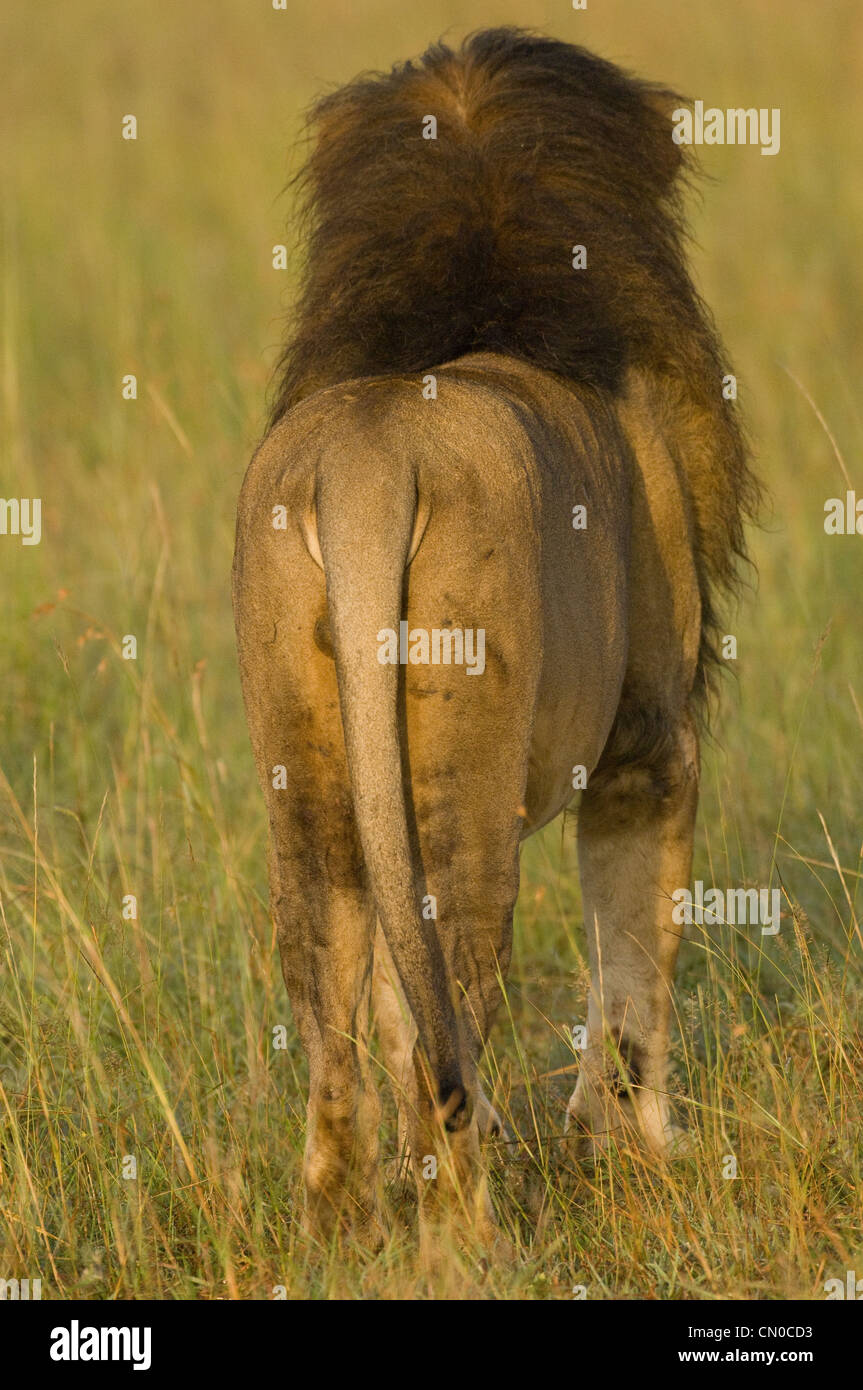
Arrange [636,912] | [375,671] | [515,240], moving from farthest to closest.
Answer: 1. [636,912]
2. [515,240]
3. [375,671]

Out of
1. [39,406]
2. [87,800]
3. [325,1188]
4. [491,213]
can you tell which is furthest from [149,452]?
[325,1188]

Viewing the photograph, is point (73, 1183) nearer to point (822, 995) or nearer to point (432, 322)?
point (822, 995)

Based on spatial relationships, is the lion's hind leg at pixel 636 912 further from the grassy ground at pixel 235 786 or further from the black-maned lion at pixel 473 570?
the grassy ground at pixel 235 786

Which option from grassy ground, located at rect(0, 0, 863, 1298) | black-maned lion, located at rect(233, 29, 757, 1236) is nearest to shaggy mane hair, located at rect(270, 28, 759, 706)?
black-maned lion, located at rect(233, 29, 757, 1236)

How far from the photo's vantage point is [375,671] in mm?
2754

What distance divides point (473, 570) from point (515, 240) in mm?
1091

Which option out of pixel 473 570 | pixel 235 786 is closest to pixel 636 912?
pixel 473 570

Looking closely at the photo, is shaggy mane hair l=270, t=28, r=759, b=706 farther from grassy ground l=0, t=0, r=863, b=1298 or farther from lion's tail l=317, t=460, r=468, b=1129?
grassy ground l=0, t=0, r=863, b=1298

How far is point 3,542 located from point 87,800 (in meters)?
Result: 1.74

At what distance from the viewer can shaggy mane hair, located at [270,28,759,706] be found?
355 cm

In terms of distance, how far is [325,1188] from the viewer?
3168mm

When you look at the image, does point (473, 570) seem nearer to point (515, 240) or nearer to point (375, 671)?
point (375, 671)

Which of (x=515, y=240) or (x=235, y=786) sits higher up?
(x=515, y=240)

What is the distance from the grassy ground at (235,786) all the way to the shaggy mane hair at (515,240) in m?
0.83
